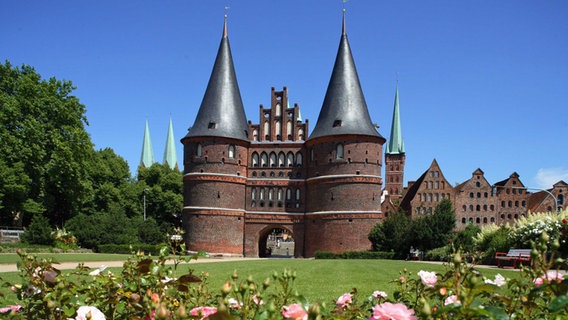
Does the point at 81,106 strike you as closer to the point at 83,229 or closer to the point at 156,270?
the point at 83,229

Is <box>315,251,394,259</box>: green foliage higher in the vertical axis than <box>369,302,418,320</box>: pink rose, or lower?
lower

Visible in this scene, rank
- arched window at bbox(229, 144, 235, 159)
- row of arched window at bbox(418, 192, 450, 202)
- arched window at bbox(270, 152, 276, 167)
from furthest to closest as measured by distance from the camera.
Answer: row of arched window at bbox(418, 192, 450, 202) → arched window at bbox(270, 152, 276, 167) → arched window at bbox(229, 144, 235, 159)

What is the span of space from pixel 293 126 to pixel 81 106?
16.0 m

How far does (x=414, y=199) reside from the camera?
62.8m

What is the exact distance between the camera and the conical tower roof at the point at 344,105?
39.4 m

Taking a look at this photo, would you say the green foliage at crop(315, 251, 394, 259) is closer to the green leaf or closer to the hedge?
the hedge

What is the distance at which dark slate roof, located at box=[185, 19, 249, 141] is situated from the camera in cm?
4086

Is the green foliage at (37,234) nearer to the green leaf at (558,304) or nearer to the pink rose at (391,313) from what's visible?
the pink rose at (391,313)

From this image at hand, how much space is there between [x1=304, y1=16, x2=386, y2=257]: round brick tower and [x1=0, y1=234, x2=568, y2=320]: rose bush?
35.1 meters

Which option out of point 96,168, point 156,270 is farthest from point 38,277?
point 96,168

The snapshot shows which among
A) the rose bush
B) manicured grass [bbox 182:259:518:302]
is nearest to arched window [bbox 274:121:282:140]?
manicured grass [bbox 182:259:518:302]

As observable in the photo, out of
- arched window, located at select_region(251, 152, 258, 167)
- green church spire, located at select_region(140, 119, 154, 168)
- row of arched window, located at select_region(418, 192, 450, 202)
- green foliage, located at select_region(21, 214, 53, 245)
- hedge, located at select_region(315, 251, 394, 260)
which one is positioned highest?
green church spire, located at select_region(140, 119, 154, 168)

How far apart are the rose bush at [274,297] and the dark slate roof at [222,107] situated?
3682cm

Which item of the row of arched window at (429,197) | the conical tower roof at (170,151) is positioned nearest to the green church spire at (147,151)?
the conical tower roof at (170,151)
